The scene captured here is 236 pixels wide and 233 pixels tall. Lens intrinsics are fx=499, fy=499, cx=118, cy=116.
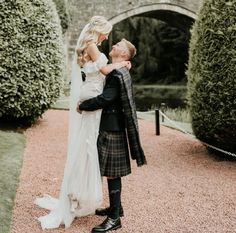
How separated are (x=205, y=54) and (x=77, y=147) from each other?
2825 mm

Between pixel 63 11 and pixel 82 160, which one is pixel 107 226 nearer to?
pixel 82 160

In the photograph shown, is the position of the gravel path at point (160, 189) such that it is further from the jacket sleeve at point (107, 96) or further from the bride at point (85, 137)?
the jacket sleeve at point (107, 96)

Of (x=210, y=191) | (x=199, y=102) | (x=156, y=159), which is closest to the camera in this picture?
(x=210, y=191)

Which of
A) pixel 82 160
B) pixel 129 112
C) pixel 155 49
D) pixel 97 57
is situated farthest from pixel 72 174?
pixel 155 49

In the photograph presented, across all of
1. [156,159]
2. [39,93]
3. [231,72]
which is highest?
[231,72]

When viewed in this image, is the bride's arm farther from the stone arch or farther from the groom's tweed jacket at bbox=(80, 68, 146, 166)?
the stone arch

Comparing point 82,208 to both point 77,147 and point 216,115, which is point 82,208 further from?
point 216,115

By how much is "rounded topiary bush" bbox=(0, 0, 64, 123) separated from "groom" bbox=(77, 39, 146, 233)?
4.46m

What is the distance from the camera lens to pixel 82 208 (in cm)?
452

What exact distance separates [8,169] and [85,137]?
2.17m

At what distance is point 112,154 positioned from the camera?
4.36 meters

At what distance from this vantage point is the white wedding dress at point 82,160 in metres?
4.41

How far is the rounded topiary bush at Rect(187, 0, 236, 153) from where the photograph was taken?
635cm

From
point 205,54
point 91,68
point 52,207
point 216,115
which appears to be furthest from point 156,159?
point 91,68
